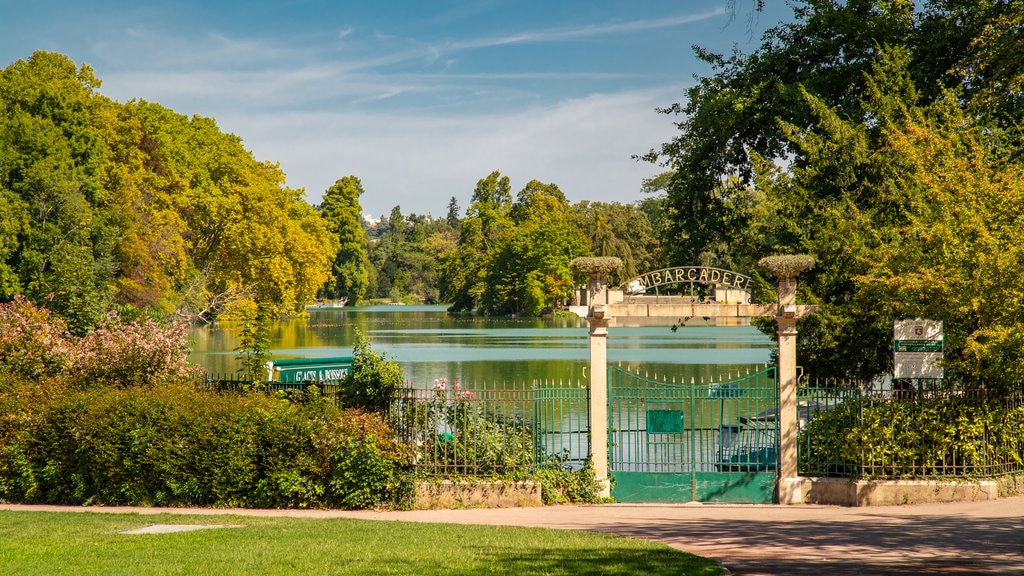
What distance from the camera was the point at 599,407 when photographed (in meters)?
14.6

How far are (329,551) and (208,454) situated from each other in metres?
5.10

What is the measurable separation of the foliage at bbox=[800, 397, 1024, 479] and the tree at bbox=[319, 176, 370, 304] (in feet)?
271

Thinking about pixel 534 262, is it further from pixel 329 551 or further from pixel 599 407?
pixel 329 551

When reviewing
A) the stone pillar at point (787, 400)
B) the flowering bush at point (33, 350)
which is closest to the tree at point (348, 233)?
the flowering bush at point (33, 350)

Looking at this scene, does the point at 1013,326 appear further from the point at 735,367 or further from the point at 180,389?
the point at 735,367

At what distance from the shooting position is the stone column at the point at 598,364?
47.5ft

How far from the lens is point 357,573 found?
8.44 meters

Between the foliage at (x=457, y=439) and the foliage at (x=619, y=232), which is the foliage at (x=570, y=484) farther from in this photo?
the foliage at (x=619, y=232)

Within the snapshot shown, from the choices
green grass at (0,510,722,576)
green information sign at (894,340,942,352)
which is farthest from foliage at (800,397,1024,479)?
green grass at (0,510,722,576)

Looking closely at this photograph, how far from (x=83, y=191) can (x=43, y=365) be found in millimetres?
19357

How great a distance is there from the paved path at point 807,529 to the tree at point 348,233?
82.3m

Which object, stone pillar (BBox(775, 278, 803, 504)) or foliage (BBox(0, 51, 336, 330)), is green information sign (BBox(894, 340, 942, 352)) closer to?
stone pillar (BBox(775, 278, 803, 504))

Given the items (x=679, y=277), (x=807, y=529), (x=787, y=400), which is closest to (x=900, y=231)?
(x=787, y=400)

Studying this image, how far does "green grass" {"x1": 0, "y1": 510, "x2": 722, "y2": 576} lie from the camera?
8.61m
